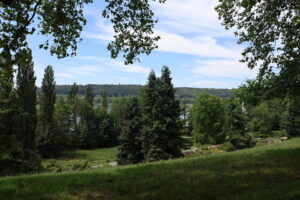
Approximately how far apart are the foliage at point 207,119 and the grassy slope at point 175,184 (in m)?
56.3

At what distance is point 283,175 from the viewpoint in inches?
386

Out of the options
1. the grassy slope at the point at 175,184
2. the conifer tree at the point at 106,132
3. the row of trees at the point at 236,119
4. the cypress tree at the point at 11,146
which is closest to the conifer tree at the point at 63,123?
the conifer tree at the point at 106,132

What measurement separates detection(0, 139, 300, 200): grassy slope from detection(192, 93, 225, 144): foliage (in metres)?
56.3

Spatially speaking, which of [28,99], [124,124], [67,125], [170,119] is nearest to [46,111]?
[28,99]

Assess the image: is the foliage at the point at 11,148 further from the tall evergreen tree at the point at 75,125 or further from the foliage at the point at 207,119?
the tall evergreen tree at the point at 75,125

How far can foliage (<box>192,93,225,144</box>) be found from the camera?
67.6m

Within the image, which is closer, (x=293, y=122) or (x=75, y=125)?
(x=293, y=122)

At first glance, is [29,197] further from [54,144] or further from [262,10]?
[54,144]

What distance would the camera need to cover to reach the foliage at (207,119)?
6756 centimetres

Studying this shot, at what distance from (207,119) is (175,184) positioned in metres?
60.4

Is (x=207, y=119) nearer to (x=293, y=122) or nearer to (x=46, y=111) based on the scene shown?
(x=293, y=122)

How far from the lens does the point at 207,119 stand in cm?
6769

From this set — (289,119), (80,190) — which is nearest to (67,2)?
(80,190)

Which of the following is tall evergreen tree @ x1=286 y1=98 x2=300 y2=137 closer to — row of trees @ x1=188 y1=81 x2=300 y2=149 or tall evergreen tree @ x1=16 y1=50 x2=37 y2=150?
row of trees @ x1=188 y1=81 x2=300 y2=149
